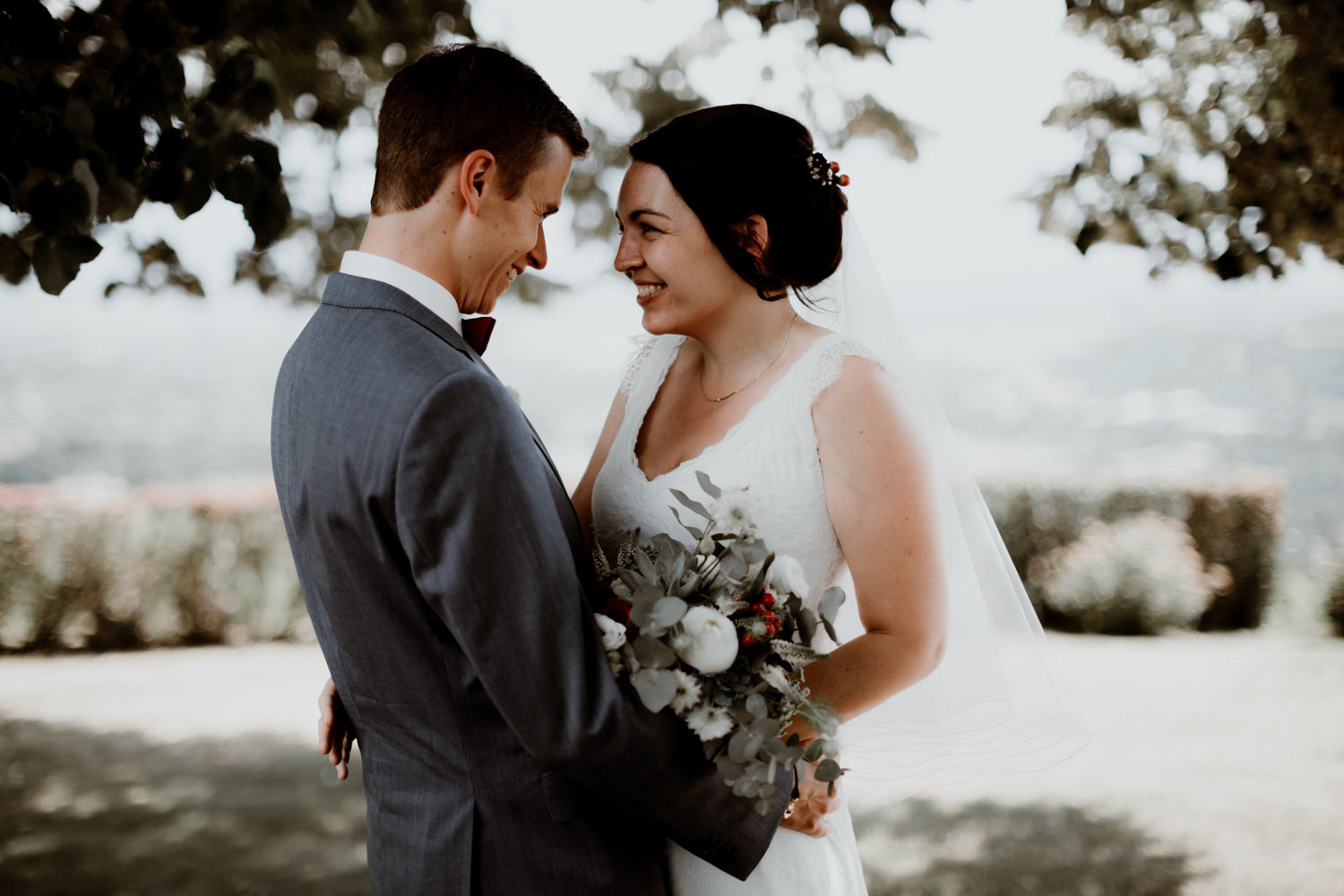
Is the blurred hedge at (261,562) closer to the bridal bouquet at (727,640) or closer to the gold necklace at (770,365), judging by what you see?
the gold necklace at (770,365)

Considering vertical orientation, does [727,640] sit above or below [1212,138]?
below

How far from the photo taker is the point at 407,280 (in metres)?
1.72

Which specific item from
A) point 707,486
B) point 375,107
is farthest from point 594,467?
point 375,107

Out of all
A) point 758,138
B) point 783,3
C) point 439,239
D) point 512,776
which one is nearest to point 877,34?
point 783,3

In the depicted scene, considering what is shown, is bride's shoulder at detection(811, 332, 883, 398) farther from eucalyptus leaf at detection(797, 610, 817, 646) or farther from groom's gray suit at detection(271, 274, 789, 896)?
groom's gray suit at detection(271, 274, 789, 896)

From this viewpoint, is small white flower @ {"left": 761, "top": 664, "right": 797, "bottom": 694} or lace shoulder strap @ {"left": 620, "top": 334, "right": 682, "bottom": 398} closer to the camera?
small white flower @ {"left": 761, "top": 664, "right": 797, "bottom": 694}

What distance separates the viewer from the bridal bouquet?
1.60 metres

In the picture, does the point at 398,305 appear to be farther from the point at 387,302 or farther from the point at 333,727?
the point at 333,727

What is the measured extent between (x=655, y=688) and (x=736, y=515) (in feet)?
1.13

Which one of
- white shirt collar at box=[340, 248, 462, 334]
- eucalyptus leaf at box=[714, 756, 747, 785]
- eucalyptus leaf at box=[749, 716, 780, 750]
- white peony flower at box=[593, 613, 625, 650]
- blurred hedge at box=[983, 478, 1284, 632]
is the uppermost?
white shirt collar at box=[340, 248, 462, 334]

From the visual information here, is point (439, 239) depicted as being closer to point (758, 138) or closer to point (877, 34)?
point (758, 138)

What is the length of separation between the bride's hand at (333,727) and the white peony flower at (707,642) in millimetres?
892

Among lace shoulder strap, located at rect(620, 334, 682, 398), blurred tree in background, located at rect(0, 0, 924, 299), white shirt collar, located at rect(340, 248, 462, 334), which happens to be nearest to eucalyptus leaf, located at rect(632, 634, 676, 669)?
white shirt collar, located at rect(340, 248, 462, 334)

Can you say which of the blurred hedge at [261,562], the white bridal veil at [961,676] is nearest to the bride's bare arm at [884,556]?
the white bridal veil at [961,676]
